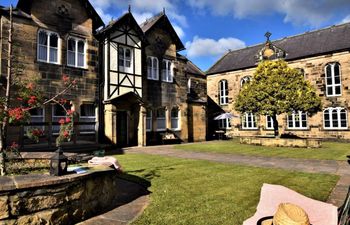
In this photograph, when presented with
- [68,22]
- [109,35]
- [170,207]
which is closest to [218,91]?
[109,35]

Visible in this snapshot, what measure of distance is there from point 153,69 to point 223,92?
14735 millimetres

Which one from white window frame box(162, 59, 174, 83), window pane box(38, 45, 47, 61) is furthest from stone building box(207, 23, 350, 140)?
window pane box(38, 45, 47, 61)

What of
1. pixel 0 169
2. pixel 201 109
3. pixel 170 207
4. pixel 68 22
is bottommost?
pixel 170 207

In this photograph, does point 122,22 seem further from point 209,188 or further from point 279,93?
point 209,188

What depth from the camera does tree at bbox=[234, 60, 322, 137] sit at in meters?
20.0

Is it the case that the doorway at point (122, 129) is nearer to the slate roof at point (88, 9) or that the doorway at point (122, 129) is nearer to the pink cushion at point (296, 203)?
the slate roof at point (88, 9)

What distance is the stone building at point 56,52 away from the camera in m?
14.2

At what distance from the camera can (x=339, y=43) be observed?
82.9ft

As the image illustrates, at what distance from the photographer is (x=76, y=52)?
16828 millimetres

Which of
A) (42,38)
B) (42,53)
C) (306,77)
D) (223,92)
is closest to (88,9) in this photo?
(42,38)

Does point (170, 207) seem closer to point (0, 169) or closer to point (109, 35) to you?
point (0, 169)

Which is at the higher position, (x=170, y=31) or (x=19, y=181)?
(x=170, y=31)

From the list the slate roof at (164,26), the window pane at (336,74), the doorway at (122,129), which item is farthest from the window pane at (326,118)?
the doorway at (122,129)

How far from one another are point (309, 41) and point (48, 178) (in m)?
30.9
